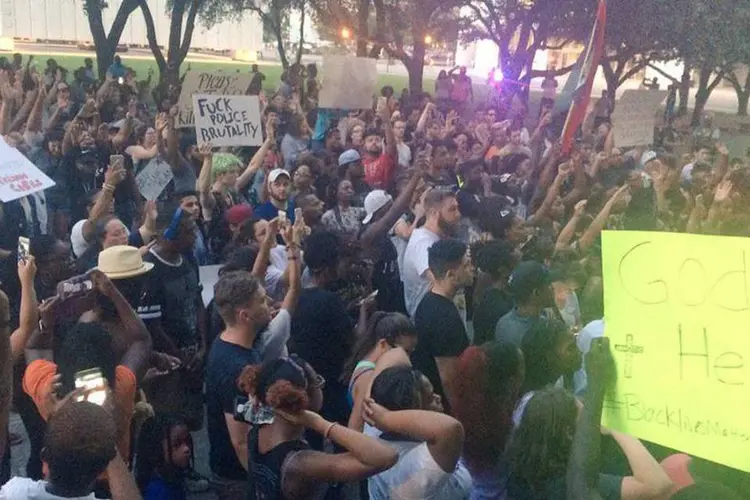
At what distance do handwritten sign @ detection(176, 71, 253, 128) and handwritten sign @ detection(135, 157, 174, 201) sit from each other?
5.23 ft

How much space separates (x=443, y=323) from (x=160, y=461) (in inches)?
56.7

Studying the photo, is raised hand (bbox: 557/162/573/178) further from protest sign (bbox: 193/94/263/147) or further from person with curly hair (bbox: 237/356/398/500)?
person with curly hair (bbox: 237/356/398/500)

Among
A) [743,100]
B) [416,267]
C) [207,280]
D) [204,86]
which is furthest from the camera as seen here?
[743,100]

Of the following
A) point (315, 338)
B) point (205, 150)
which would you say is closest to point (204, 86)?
point (205, 150)

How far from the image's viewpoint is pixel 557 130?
1305 centimetres

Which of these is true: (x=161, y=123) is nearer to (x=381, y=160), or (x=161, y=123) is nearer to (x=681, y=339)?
(x=381, y=160)

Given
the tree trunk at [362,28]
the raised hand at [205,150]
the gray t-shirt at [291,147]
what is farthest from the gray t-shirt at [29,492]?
the tree trunk at [362,28]

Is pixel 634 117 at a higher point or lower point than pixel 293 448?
higher

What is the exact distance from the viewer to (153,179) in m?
6.47

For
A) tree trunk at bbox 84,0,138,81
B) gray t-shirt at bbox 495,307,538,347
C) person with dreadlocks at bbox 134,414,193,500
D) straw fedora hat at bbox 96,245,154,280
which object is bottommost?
person with dreadlocks at bbox 134,414,193,500

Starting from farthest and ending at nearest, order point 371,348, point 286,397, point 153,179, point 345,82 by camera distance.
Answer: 1. point 345,82
2. point 153,179
3. point 371,348
4. point 286,397

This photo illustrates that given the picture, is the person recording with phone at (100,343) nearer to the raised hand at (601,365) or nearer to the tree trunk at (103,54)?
the raised hand at (601,365)

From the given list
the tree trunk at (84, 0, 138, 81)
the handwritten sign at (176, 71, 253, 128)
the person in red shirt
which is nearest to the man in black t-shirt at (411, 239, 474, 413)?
the person in red shirt

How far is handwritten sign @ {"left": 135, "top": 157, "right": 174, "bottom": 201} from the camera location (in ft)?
21.0
